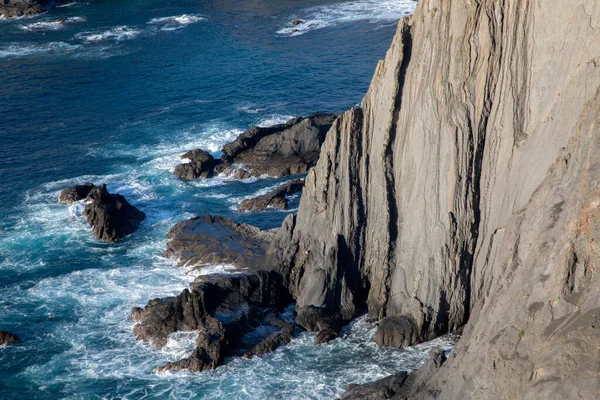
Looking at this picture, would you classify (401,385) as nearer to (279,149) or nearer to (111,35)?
(279,149)

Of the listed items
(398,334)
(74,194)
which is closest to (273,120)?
(74,194)

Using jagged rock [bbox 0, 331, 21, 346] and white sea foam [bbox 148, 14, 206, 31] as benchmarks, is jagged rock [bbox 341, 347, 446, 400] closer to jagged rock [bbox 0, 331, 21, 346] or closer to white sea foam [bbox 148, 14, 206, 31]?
jagged rock [bbox 0, 331, 21, 346]

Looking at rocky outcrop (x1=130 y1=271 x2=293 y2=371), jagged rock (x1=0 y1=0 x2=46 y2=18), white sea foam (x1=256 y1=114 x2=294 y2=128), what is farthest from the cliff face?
jagged rock (x1=0 y1=0 x2=46 y2=18)

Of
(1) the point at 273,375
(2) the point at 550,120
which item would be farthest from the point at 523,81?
(1) the point at 273,375

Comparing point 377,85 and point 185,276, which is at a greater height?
point 377,85

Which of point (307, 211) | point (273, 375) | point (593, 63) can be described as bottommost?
point (273, 375)

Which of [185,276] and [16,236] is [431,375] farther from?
[16,236]

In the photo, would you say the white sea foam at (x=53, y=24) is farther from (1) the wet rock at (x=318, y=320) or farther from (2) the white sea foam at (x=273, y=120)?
(1) the wet rock at (x=318, y=320)
